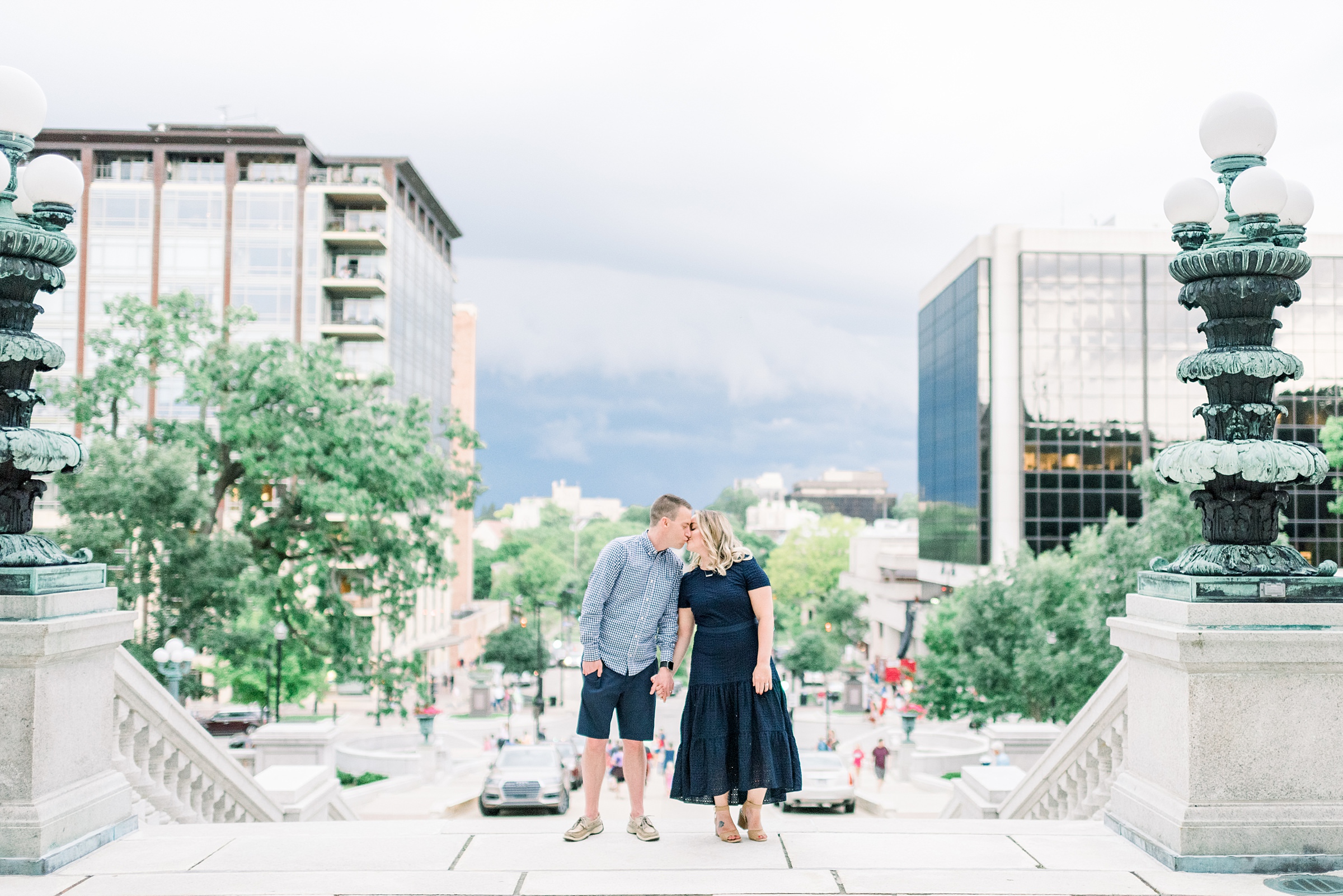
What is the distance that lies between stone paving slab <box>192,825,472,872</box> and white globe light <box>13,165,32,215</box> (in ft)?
13.4

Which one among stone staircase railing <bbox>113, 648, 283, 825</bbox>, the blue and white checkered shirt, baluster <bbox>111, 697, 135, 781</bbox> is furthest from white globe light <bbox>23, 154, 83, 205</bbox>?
the blue and white checkered shirt

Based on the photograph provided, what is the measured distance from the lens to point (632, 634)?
601 centimetres

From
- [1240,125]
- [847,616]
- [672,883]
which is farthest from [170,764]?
[847,616]

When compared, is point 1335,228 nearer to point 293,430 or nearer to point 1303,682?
point 293,430

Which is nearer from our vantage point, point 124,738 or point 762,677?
point 762,677

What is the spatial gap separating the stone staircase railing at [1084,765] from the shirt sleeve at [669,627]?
2896mm

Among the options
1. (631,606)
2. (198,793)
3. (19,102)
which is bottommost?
(198,793)

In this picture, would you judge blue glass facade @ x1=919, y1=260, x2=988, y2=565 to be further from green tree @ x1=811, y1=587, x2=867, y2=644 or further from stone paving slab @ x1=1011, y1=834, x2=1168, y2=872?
stone paving slab @ x1=1011, y1=834, x2=1168, y2=872

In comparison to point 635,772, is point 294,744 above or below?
below

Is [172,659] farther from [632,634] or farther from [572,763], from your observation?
[632,634]

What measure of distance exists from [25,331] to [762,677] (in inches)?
186

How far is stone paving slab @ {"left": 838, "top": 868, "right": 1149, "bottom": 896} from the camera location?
4945mm

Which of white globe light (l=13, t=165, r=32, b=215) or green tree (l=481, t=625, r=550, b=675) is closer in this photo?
white globe light (l=13, t=165, r=32, b=215)

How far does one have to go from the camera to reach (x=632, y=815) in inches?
244
